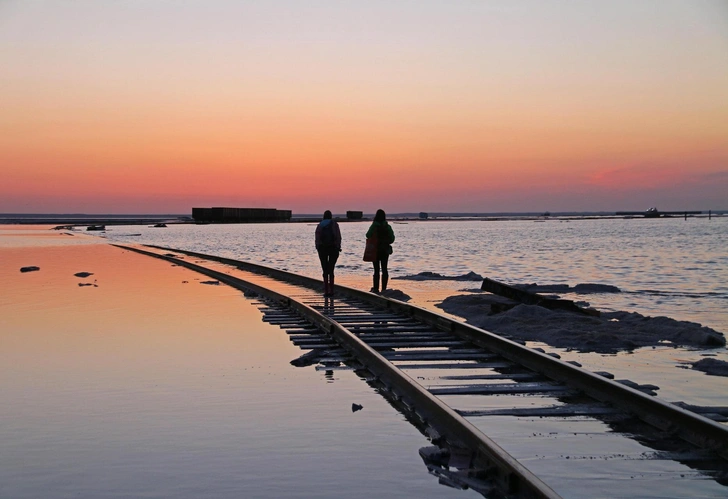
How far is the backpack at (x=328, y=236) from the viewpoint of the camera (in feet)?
59.7

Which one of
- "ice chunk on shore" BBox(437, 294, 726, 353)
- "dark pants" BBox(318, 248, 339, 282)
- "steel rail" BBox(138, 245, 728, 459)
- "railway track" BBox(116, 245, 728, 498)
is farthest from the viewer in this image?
"dark pants" BBox(318, 248, 339, 282)

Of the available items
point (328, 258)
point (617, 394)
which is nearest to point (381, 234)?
point (328, 258)

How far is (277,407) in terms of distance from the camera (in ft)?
25.0

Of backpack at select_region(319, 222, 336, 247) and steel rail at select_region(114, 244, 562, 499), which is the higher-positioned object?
backpack at select_region(319, 222, 336, 247)

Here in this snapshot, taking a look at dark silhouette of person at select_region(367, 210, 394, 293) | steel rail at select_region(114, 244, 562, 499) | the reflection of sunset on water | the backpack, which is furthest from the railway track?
dark silhouette of person at select_region(367, 210, 394, 293)

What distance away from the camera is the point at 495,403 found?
760 cm

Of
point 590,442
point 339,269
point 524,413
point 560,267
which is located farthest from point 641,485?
point 560,267

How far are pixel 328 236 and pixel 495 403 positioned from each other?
10901mm

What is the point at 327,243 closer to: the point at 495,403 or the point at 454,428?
the point at 495,403

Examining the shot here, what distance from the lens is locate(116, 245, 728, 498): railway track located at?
5543 millimetres

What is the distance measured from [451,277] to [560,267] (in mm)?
10050

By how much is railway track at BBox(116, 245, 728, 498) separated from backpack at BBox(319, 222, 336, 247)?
4.64 metres

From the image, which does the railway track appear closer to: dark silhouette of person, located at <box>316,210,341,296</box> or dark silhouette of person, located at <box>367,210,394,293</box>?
dark silhouette of person, located at <box>316,210,341,296</box>

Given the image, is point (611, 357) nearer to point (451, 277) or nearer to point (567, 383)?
point (567, 383)
